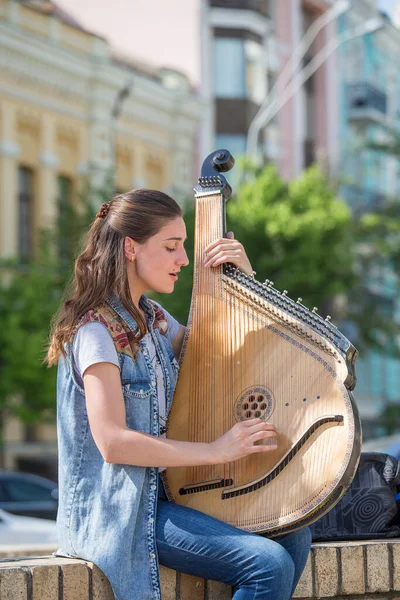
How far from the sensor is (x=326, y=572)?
4.91m

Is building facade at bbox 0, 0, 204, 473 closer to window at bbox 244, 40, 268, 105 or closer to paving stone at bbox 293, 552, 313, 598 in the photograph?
window at bbox 244, 40, 268, 105

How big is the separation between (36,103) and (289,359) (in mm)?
22410

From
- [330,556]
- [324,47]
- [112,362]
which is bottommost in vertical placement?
[330,556]

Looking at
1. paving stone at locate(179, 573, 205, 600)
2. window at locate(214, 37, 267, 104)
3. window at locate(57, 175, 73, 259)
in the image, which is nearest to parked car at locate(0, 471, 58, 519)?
window at locate(57, 175, 73, 259)

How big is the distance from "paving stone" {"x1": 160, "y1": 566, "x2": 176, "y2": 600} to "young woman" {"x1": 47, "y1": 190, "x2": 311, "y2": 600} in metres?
0.09

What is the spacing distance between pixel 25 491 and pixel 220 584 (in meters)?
14.0

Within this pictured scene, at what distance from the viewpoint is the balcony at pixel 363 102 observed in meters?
39.2

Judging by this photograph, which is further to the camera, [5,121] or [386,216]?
[386,216]

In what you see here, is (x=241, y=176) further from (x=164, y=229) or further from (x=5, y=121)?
(x=164, y=229)

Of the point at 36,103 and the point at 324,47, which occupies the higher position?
the point at 324,47

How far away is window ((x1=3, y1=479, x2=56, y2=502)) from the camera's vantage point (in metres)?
17.9

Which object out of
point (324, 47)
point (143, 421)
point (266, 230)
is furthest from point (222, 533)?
point (324, 47)

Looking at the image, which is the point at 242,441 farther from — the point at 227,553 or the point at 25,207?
the point at 25,207

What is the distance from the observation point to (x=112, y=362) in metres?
4.21
